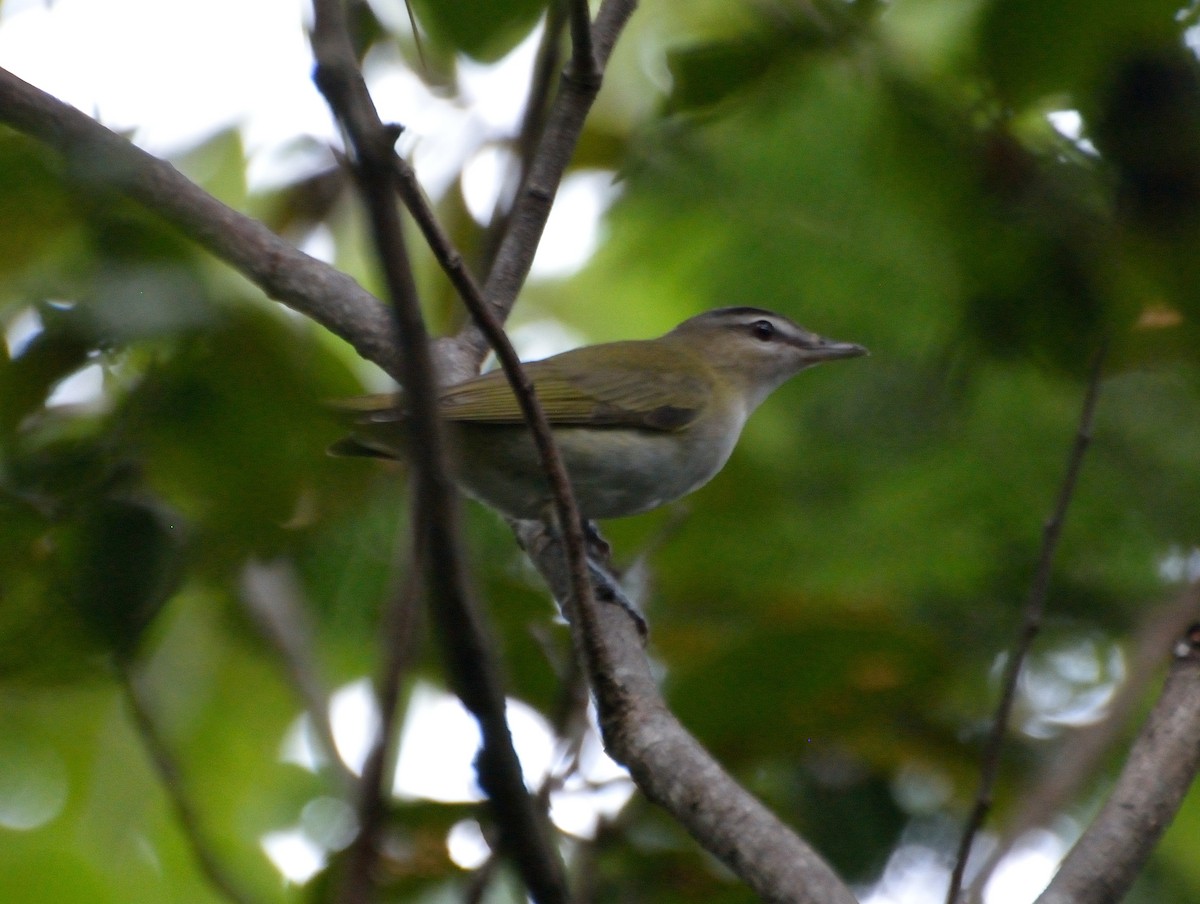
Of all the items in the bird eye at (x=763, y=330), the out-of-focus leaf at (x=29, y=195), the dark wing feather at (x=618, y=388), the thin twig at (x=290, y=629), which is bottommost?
the thin twig at (x=290, y=629)

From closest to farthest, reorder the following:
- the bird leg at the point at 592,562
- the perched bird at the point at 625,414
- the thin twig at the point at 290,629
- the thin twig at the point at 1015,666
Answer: the thin twig at the point at 1015,666
the thin twig at the point at 290,629
the bird leg at the point at 592,562
the perched bird at the point at 625,414

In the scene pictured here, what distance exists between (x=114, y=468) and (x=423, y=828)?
119cm

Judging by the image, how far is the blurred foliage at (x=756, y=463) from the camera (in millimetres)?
2064

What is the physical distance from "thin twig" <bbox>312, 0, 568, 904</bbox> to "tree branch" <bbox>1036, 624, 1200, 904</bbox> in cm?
116

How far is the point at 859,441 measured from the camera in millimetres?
3525

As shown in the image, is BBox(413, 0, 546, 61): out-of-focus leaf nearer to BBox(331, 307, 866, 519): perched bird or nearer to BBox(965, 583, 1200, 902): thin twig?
BBox(331, 307, 866, 519): perched bird

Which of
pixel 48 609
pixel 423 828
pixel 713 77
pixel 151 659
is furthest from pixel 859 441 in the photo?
pixel 48 609

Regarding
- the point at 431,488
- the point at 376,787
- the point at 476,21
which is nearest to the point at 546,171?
the point at 476,21

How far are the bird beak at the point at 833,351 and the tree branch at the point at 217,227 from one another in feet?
4.89

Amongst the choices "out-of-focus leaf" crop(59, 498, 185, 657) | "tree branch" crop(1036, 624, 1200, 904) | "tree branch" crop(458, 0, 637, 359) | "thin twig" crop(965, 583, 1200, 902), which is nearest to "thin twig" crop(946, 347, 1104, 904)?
"thin twig" crop(965, 583, 1200, 902)

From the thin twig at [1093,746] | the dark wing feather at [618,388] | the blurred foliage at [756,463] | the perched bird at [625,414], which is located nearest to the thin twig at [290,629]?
the blurred foliage at [756,463]

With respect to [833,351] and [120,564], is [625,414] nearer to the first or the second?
[833,351]

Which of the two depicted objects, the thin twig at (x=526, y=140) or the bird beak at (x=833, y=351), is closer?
the thin twig at (x=526, y=140)

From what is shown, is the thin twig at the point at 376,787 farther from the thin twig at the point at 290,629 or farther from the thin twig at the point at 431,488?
the thin twig at the point at 290,629
